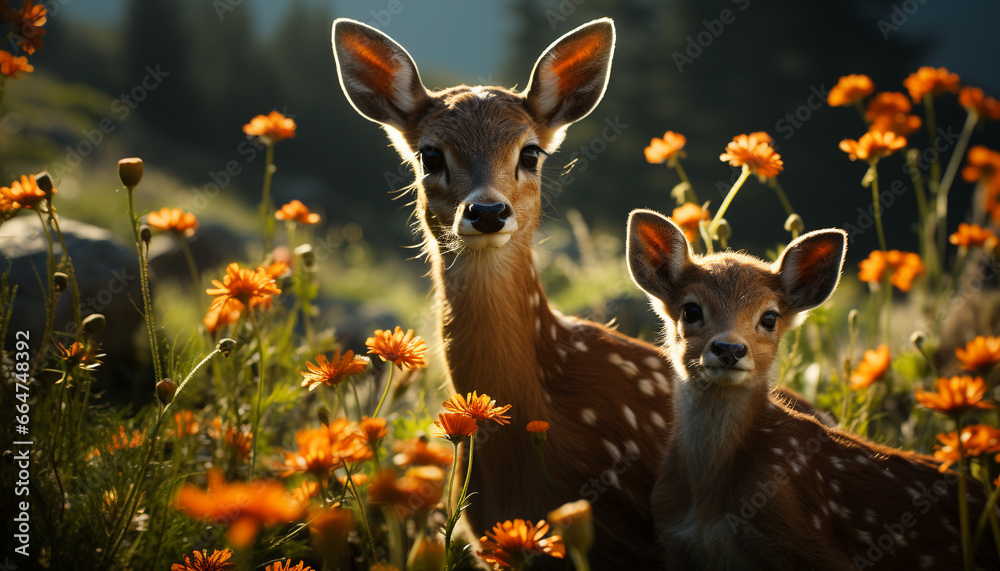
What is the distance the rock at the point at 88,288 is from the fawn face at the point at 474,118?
1.78m

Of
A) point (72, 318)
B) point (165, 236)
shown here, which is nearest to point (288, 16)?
point (165, 236)

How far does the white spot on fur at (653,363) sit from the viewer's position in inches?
152

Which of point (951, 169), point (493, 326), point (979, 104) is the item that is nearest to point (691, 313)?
point (493, 326)

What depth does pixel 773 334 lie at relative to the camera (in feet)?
10.00

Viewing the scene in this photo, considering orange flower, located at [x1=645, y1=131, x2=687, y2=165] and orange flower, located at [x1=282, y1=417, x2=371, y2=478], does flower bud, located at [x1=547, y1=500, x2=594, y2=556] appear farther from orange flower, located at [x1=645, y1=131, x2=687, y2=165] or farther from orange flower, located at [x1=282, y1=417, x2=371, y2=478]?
orange flower, located at [x1=645, y1=131, x2=687, y2=165]

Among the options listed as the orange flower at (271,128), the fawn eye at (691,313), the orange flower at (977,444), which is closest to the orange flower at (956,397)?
the orange flower at (977,444)

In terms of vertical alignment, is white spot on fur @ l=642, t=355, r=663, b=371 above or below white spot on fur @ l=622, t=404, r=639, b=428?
above

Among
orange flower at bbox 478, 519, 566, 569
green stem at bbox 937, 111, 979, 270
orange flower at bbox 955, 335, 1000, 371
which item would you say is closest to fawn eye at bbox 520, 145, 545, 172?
orange flower at bbox 478, 519, 566, 569

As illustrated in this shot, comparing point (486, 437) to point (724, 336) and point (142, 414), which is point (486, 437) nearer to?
point (724, 336)

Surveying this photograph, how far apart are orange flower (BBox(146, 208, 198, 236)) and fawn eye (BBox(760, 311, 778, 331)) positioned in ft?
8.90

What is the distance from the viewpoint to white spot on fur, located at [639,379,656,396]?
12.2 ft

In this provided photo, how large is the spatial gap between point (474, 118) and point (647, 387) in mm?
1642

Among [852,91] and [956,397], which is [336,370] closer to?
[956,397]

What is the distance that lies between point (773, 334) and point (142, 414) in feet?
10.2
